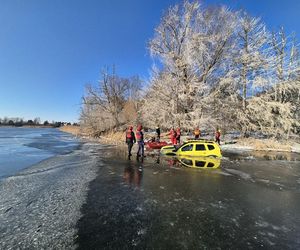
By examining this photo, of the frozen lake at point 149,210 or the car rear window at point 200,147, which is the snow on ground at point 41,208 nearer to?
the frozen lake at point 149,210

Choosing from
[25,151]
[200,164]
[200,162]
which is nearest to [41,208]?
[200,164]

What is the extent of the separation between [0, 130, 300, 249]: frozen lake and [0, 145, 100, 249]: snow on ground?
0.02 meters

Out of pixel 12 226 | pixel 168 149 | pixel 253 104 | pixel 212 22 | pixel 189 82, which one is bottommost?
pixel 12 226

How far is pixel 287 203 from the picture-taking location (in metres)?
7.28

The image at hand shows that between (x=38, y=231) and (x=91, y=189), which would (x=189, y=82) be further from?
(x=38, y=231)

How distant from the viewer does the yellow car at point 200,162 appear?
1321cm

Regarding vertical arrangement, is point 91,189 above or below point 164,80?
below

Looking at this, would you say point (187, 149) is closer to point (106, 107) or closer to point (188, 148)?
point (188, 148)

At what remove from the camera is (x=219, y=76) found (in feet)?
97.0

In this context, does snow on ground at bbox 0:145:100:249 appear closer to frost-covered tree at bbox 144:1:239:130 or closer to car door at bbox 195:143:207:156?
car door at bbox 195:143:207:156

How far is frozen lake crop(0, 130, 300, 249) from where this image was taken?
4840 mm

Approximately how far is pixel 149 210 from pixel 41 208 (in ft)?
10.1

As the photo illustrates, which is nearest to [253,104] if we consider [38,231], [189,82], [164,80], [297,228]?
[189,82]

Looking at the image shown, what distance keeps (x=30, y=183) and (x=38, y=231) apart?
189 inches
